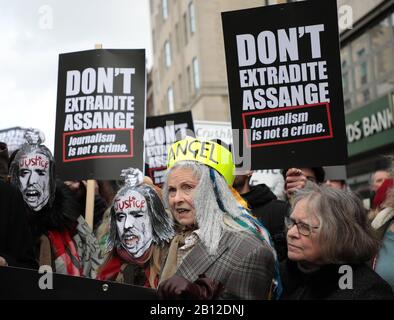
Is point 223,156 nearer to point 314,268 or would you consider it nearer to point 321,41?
point 314,268

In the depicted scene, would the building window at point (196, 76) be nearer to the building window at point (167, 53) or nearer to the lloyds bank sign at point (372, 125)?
the building window at point (167, 53)

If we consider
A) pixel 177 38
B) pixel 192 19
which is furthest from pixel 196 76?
pixel 177 38

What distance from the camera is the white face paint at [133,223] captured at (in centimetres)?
349

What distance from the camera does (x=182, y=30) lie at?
3419 centimetres

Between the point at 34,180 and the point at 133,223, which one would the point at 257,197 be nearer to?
the point at 133,223

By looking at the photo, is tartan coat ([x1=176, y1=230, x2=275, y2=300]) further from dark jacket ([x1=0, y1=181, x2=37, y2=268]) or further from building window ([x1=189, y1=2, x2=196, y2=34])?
building window ([x1=189, y1=2, x2=196, y2=34])

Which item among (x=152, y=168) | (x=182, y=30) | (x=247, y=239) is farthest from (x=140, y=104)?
(x=182, y=30)

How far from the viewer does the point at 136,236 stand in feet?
11.5

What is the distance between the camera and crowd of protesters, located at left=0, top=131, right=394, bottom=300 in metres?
2.64

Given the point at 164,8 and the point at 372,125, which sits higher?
the point at 164,8

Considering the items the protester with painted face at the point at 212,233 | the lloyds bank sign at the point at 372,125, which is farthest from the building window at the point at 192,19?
the protester with painted face at the point at 212,233

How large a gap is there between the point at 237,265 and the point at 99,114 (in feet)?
9.04

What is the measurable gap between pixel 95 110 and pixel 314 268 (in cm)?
283
